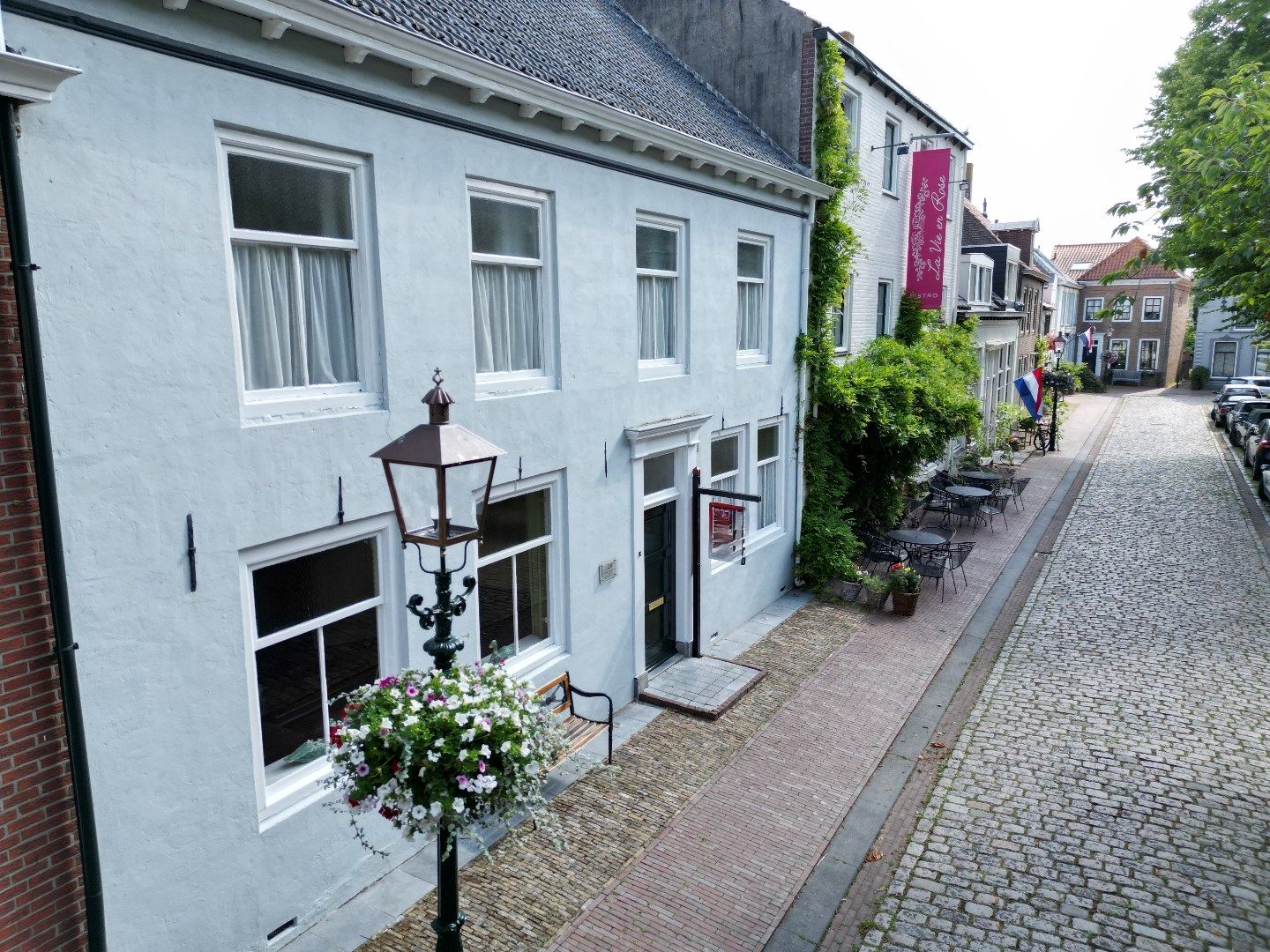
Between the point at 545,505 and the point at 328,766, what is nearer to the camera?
the point at 328,766

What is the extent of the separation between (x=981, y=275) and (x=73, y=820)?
93.8 feet

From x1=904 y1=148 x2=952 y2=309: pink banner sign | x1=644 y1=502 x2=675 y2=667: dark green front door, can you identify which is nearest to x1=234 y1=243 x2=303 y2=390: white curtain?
x1=644 y1=502 x2=675 y2=667: dark green front door

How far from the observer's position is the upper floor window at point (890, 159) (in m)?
18.0

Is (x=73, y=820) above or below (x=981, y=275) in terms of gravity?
below

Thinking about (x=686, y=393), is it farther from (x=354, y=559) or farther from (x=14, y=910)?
(x=14, y=910)

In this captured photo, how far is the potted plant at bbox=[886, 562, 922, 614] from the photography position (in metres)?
13.8

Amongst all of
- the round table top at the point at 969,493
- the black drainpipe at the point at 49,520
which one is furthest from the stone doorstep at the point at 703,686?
the round table top at the point at 969,493

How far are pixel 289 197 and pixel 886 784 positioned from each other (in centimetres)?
784

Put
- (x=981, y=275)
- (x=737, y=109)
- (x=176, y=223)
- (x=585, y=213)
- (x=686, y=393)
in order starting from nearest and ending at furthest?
(x=176, y=223) → (x=585, y=213) → (x=686, y=393) → (x=737, y=109) → (x=981, y=275)

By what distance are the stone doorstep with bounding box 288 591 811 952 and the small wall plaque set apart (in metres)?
1.67

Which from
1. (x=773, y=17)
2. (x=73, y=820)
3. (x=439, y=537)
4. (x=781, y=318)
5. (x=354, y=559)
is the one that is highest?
(x=773, y=17)

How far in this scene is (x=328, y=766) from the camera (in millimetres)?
6777

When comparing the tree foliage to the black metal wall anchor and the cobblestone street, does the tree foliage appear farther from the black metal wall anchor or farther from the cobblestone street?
the black metal wall anchor

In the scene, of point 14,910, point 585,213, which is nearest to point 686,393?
point 585,213
